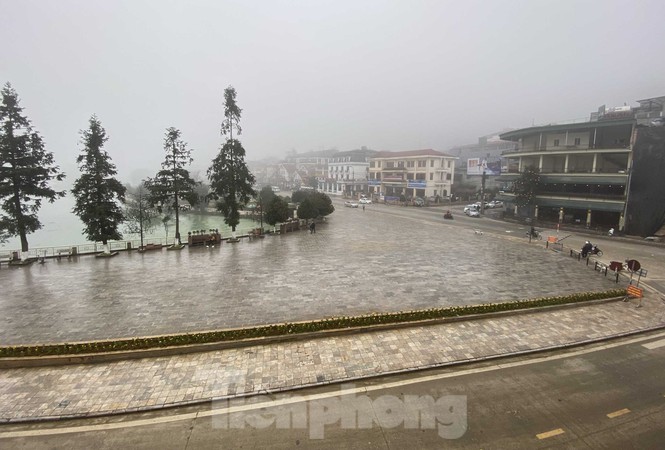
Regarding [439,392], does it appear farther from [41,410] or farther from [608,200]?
[608,200]

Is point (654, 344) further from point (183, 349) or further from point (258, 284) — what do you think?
point (258, 284)

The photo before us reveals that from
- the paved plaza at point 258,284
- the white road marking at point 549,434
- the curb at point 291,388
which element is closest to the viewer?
the white road marking at point 549,434

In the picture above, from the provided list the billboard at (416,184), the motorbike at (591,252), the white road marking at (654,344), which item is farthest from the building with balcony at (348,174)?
the white road marking at (654,344)

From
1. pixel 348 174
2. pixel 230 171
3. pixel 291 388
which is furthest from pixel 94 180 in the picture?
pixel 348 174

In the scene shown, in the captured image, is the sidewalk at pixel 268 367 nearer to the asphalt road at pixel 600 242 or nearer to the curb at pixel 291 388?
the curb at pixel 291 388

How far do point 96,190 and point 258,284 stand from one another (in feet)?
54.3

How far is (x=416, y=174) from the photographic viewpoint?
67.1 metres

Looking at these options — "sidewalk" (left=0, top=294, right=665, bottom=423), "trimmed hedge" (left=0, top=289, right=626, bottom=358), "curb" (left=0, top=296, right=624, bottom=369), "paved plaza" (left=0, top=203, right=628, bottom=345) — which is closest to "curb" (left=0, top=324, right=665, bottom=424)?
"sidewalk" (left=0, top=294, right=665, bottom=423)

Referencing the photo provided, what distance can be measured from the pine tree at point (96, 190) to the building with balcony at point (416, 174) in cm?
5270

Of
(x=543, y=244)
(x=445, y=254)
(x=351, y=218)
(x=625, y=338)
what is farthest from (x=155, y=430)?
(x=351, y=218)

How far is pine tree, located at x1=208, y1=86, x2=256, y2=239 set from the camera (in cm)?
2958

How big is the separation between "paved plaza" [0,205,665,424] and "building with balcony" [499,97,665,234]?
1707 centimetres

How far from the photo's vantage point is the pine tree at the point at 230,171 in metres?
29.6

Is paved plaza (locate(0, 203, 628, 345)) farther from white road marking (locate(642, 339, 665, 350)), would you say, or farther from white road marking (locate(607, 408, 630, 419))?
white road marking (locate(607, 408, 630, 419))
